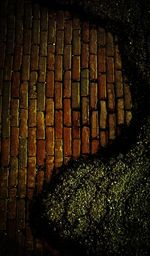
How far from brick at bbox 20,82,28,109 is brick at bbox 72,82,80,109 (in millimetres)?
551

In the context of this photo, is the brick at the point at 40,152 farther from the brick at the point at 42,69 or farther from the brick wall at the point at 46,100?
the brick at the point at 42,69

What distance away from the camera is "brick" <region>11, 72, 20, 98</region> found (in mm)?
3895

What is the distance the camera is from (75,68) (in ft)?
13.1

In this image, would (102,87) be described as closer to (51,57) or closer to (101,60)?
(101,60)

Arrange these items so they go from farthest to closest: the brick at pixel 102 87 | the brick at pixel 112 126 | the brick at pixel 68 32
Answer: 1. the brick at pixel 68 32
2. the brick at pixel 102 87
3. the brick at pixel 112 126

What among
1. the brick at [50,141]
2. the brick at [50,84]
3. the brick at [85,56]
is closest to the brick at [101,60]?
the brick at [85,56]

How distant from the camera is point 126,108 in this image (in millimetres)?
3846

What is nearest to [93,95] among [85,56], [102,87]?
[102,87]

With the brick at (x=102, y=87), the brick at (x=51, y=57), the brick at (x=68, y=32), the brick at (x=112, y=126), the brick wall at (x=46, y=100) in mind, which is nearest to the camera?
the brick wall at (x=46, y=100)

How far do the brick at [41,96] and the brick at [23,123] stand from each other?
0.17m

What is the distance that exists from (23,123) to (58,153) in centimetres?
54

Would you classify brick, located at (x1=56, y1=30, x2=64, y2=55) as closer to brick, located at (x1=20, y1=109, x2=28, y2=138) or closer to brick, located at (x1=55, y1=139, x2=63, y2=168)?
brick, located at (x1=20, y1=109, x2=28, y2=138)

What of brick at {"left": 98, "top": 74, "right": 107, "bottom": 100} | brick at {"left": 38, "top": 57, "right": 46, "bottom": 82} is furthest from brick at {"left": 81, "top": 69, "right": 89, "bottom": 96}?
brick at {"left": 38, "top": 57, "right": 46, "bottom": 82}

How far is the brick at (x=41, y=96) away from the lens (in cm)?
385
